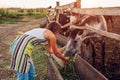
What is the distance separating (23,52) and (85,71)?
3.95ft

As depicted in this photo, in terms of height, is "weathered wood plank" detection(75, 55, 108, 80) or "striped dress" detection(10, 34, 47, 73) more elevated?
"striped dress" detection(10, 34, 47, 73)

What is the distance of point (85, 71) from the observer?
5090mm

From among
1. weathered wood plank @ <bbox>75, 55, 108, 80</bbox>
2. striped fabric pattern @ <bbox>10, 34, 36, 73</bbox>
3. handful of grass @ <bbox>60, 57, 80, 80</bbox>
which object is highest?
striped fabric pattern @ <bbox>10, 34, 36, 73</bbox>

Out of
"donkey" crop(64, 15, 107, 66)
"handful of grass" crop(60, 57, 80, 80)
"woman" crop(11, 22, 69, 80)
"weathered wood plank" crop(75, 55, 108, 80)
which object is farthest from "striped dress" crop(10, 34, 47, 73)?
"donkey" crop(64, 15, 107, 66)

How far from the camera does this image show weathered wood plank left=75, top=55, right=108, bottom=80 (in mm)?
4406

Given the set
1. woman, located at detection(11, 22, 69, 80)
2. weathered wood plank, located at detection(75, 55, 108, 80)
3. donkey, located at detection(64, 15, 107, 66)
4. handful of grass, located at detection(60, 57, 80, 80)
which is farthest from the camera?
donkey, located at detection(64, 15, 107, 66)

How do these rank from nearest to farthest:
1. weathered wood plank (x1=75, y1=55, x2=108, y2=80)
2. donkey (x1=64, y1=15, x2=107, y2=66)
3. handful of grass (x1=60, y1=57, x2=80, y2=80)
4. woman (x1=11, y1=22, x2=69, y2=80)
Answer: weathered wood plank (x1=75, y1=55, x2=108, y2=80) → woman (x1=11, y1=22, x2=69, y2=80) → handful of grass (x1=60, y1=57, x2=80, y2=80) → donkey (x1=64, y1=15, x2=107, y2=66)

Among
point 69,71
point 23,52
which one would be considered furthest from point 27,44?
point 69,71

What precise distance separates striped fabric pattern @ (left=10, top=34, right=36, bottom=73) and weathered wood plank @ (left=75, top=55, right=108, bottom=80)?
1.03m

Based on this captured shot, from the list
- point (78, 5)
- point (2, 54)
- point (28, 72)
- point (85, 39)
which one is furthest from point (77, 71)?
point (2, 54)

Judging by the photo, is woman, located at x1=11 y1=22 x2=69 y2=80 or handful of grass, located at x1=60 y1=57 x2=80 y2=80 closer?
woman, located at x1=11 y1=22 x2=69 y2=80

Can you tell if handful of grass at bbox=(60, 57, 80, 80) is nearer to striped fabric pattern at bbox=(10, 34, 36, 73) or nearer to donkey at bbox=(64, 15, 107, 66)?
donkey at bbox=(64, 15, 107, 66)

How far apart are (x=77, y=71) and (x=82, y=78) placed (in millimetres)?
386

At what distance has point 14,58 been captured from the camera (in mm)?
4723
